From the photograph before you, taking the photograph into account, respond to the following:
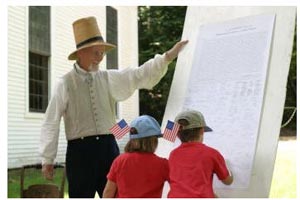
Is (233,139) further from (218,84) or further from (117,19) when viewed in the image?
(117,19)

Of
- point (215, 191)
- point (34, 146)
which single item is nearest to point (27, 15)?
point (34, 146)

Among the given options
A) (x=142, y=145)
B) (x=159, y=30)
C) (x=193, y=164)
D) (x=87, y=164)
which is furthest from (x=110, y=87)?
(x=159, y=30)

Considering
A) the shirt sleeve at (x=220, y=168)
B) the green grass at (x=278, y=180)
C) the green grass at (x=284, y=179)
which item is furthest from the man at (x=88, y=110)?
the green grass at (x=278, y=180)

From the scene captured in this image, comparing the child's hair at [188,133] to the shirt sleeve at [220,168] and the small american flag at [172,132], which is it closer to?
the small american flag at [172,132]

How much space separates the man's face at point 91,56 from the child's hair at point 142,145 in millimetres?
648

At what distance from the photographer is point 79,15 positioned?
10.5 m

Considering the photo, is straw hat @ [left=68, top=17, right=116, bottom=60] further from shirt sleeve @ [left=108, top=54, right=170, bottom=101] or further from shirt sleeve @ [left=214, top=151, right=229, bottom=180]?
shirt sleeve @ [left=214, top=151, right=229, bottom=180]

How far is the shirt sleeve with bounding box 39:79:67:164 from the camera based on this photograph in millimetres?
2857

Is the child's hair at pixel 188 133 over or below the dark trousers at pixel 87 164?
over

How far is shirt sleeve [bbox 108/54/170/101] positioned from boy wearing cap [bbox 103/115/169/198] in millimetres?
457

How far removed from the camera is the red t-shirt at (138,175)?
2.51 m

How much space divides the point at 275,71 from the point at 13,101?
651cm

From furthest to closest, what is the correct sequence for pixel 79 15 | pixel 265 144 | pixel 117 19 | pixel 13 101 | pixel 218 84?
pixel 117 19
pixel 79 15
pixel 13 101
pixel 218 84
pixel 265 144

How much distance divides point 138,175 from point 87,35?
3.15ft
